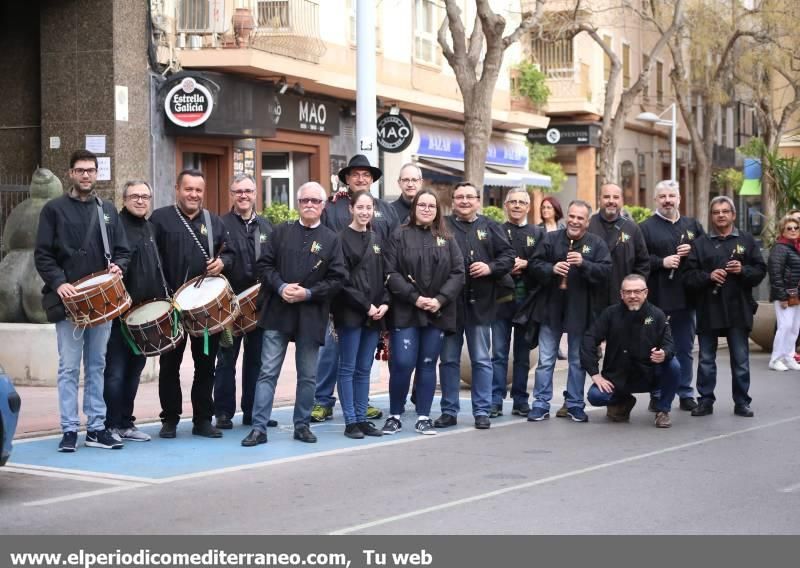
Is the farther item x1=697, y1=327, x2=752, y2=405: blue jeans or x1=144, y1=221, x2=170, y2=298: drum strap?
x1=697, y1=327, x2=752, y2=405: blue jeans

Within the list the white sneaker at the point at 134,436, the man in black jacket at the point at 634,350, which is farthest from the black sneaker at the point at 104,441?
the man in black jacket at the point at 634,350

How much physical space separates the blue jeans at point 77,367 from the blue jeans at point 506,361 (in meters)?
3.59

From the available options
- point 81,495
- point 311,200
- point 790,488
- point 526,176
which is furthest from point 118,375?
point 526,176

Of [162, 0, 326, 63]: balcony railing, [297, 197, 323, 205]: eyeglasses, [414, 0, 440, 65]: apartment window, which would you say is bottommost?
[297, 197, 323, 205]: eyeglasses

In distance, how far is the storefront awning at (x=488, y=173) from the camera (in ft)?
110

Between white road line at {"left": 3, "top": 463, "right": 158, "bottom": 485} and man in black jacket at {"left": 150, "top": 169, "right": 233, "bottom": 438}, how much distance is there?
1.41m

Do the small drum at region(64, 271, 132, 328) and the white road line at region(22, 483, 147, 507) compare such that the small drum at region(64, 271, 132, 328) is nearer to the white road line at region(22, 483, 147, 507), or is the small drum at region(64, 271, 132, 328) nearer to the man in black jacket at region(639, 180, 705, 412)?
the white road line at region(22, 483, 147, 507)

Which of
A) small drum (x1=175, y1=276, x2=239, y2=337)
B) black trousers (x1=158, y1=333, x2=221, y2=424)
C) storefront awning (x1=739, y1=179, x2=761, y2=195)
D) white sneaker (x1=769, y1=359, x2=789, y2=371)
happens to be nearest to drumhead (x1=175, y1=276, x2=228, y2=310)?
small drum (x1=175, y1=276, x2=239, y2=337)

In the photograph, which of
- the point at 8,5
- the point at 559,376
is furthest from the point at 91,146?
the point at 559,376

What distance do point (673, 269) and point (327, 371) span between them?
10.8ft

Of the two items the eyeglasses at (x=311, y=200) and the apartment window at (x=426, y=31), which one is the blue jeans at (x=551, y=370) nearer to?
the eyeglasses at (x=311, y=200)

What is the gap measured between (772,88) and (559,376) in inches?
1086

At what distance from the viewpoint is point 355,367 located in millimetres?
11641

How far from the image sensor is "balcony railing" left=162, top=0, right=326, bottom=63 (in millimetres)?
23375
